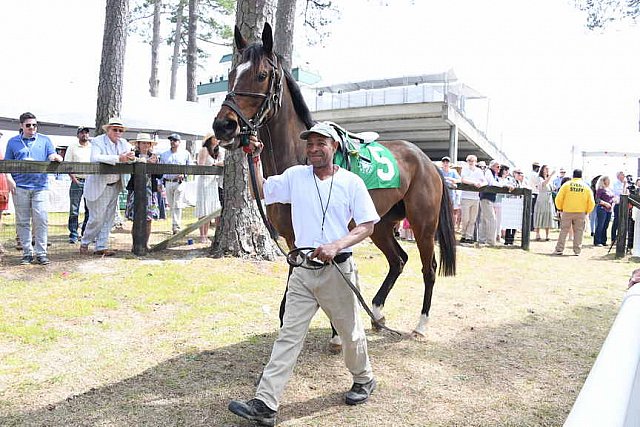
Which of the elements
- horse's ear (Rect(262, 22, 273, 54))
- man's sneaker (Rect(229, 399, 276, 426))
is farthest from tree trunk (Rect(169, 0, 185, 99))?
man's sneaker (Rect(229, 399, 276, 426))

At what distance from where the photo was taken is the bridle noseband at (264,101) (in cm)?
350

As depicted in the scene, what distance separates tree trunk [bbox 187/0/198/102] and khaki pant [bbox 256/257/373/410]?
2151 cm

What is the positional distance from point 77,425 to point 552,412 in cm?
296

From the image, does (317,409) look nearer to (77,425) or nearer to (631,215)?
Answer: (77,425)

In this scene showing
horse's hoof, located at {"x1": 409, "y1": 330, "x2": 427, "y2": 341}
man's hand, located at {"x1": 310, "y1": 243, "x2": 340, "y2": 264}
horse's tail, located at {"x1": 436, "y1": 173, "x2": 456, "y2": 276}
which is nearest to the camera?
man's hand, located at {"x1": 310, "y1": 243, "x2": 340, "y2": 264}

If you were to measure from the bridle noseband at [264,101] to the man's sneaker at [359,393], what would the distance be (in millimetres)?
1887

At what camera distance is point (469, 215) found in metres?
11.7

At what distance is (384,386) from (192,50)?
21598 millimetres

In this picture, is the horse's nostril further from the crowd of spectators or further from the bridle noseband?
the crowd of spectators

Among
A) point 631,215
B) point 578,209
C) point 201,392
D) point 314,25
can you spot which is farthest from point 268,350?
point 314,25

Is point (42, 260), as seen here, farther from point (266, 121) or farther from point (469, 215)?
point (469, 215)

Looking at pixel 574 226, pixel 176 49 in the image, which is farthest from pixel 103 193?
pixel 176 49

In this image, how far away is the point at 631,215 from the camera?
38.0 ft

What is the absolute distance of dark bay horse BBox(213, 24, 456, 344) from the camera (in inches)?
143
